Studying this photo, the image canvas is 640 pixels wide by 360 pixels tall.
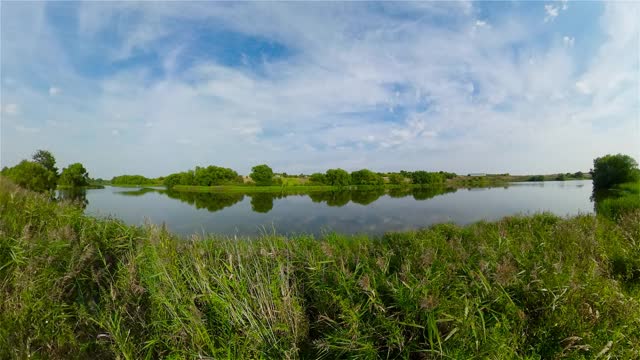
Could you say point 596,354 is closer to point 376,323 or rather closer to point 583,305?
point 583,305

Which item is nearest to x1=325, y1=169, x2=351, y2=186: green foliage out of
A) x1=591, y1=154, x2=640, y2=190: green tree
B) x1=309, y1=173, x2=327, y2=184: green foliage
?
x1=309, y1=173, x2=327, y2=184: green foliage

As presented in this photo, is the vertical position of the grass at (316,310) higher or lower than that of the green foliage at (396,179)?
lower

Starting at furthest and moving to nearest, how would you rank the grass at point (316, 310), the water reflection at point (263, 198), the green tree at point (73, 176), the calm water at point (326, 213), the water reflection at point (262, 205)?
the green tree at point (73, 176), the water reflection at point (263, 198), the water reflection at point (262, 205), the calm water at point (326, 213), the grass at point (316, 310)

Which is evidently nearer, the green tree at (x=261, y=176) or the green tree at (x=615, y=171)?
the green tree at (x=615, y=171)

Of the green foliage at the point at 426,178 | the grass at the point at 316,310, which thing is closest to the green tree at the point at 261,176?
the green foliage at the point at 426,178

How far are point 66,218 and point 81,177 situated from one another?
11109cm

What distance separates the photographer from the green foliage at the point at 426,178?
132 m

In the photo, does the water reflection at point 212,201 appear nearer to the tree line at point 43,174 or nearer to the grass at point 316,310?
the tree line at point 43,174

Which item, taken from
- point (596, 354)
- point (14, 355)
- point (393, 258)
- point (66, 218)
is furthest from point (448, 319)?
point (66, 218)

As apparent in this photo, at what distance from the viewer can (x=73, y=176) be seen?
87.8m

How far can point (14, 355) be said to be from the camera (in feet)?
8.84

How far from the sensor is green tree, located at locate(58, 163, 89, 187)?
85.2m

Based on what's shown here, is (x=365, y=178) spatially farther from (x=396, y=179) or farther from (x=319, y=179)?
(x=319, y=179)

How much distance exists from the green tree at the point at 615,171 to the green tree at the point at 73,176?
132 m
